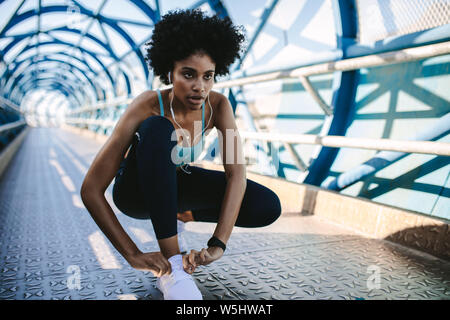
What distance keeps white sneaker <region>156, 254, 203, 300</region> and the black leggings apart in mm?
101

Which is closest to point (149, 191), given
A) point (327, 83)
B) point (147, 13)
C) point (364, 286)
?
point (364, 286)

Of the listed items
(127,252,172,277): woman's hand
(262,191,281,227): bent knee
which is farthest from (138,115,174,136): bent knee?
(262,191,281,227): bent knee

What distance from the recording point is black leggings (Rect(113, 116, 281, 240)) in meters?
0.91

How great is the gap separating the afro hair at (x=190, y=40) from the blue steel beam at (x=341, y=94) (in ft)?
3.66

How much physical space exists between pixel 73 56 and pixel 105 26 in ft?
23.9

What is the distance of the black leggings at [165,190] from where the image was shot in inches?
35.7

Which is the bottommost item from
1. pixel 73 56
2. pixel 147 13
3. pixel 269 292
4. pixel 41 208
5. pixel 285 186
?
pixel 41 208

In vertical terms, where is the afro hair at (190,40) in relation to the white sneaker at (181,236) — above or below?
above

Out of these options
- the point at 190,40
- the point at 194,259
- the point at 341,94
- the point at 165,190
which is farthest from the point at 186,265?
the point at 341,94

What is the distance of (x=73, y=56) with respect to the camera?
518 inches

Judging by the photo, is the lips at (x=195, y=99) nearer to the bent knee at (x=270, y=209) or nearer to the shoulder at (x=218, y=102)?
the shoulder at (x=218, y=102)

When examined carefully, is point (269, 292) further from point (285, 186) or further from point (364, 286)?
point (285, 186)

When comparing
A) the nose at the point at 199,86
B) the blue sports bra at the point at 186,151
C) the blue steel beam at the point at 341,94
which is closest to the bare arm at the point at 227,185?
the blue sports bra at the point at 186,151

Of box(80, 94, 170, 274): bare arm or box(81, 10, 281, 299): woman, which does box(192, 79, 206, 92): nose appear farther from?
box(80, 94, 170, 274): bare arm
